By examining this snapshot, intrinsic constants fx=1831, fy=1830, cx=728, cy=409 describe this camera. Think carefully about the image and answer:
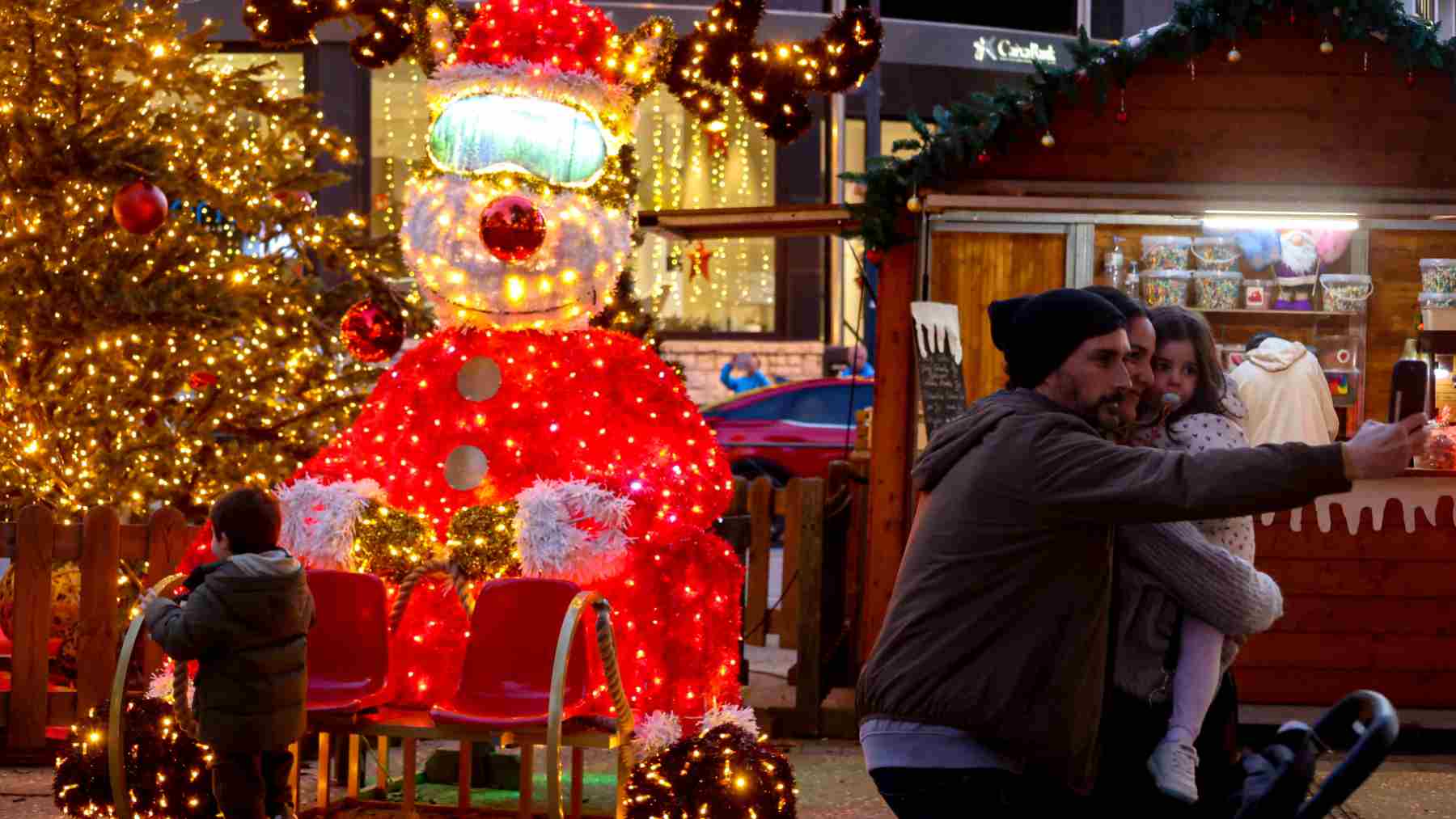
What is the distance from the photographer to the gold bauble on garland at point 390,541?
6.89 meters

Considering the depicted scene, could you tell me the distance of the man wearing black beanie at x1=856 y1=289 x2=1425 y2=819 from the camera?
3.10 m

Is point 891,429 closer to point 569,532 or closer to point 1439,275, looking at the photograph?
point 1439,275

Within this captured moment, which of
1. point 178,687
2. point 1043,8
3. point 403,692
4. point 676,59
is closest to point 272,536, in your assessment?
point 178,687

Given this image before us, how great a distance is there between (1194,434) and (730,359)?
20.5 meters

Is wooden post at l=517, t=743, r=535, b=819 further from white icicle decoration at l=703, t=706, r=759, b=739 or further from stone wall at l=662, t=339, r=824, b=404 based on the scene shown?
stone wall at l=662, t=339, r=824, b=404

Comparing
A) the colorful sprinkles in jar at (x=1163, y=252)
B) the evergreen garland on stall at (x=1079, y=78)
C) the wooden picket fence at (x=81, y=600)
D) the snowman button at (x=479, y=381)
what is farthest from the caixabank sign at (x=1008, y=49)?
the snowman button at (x=479, y=381)

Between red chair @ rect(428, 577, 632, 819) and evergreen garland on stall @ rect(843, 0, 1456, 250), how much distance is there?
3.68 meters

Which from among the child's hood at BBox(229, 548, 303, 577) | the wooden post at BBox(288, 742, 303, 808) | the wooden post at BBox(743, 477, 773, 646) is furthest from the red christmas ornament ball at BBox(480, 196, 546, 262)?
the wooden post at BBox(743, 477, 773, 646)

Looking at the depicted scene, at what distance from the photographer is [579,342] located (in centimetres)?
732

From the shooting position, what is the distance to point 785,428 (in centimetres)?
1762

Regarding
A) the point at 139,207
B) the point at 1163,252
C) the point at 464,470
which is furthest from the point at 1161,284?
the point at 139,207

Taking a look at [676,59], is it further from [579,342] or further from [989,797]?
[989,797]

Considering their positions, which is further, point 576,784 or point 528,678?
point 576,784

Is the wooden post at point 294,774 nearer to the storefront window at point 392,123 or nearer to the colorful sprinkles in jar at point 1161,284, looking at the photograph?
the colorful sprinkles in jar at point 1161,284
